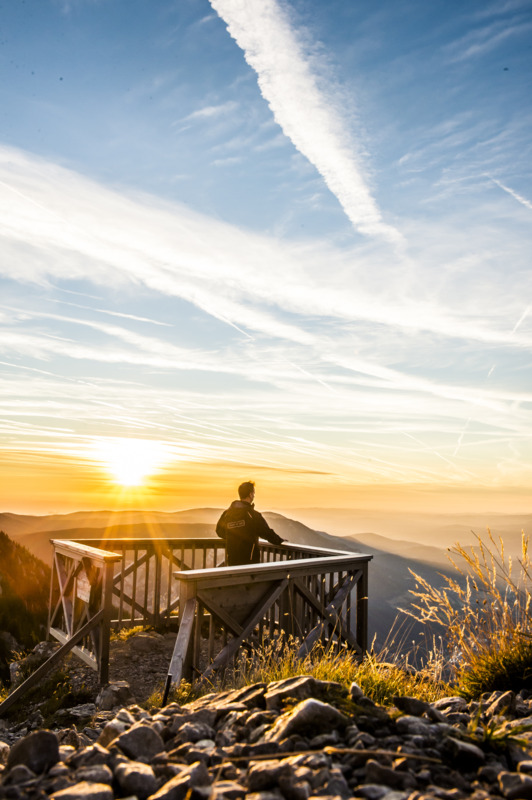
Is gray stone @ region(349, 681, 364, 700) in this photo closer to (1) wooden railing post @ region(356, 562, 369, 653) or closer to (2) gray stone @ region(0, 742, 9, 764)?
(2) gray stone @ region(0, 742, 9, 764)

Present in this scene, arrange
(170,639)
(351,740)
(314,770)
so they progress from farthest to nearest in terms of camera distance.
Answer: (170,639), (351,740), (314,770)

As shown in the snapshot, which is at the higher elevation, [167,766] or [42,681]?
[167,766]

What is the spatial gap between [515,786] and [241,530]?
558 cm

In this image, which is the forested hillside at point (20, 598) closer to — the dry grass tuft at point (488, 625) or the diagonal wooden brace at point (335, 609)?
the diagonal wooden brace at point (335, 609)

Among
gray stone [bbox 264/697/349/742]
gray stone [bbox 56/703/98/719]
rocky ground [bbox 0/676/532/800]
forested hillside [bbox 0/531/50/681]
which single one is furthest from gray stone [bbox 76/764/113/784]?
forested hillside [bbox 0/531/50/681]

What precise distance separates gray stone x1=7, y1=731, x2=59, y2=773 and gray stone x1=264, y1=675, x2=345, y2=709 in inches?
50.5

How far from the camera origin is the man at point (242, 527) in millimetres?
8023

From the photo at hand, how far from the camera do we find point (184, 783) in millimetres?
2721

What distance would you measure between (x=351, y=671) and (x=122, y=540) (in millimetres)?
6372

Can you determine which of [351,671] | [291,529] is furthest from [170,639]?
[291,529]

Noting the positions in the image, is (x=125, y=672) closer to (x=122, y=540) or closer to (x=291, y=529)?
(x=122, y=540)

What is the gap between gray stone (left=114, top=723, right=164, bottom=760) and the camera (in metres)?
3.21

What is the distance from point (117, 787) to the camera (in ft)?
9.39

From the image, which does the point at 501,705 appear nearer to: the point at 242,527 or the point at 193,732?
the point at 193,732
